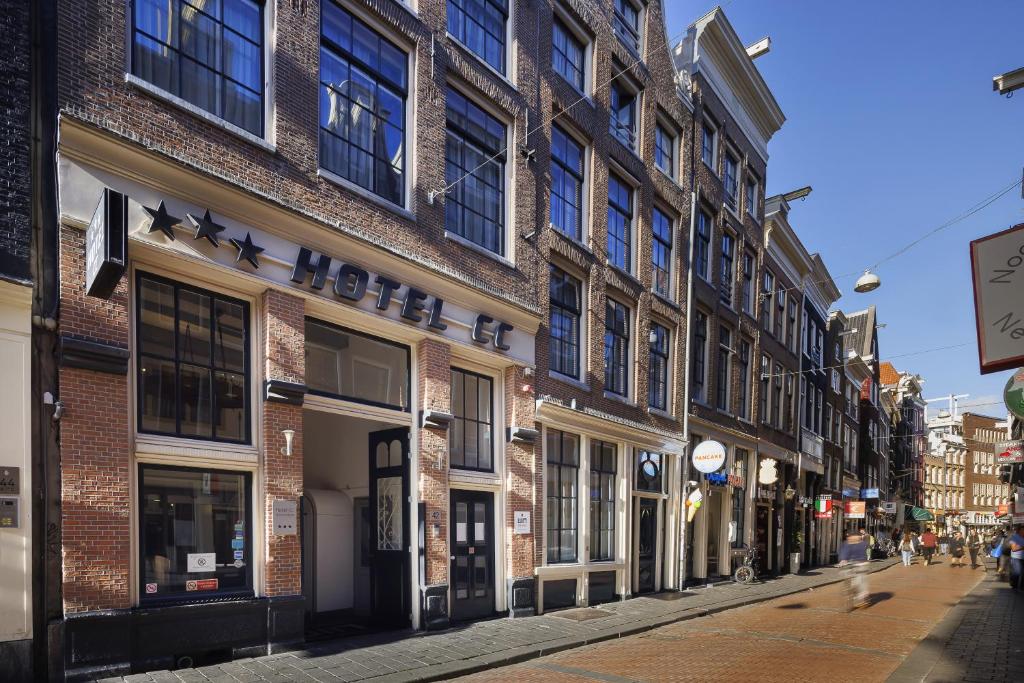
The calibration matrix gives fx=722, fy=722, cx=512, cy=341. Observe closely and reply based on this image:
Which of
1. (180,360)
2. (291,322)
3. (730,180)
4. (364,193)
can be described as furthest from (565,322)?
(730,180)

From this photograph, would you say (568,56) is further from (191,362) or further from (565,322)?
(191,362)

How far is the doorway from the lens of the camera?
17594 millimetres

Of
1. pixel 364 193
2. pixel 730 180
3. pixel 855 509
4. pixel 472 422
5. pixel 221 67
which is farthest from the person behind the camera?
pixel 855 509

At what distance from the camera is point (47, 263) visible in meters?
7.30

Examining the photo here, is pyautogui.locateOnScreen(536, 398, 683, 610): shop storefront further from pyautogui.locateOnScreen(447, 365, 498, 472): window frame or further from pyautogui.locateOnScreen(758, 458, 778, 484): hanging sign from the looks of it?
pyautogui.locateOnScreen(758, 458, 778, 484): hanging sign

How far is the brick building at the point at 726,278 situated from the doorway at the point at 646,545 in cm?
235

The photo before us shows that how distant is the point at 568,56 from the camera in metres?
16.3

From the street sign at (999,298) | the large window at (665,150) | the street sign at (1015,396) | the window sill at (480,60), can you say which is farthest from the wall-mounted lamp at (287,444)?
the large window at (665,150)

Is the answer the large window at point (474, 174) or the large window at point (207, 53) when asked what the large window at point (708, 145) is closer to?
the large window at point (474, 174)

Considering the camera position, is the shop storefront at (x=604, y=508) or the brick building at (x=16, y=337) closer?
the brick building at (x=16, y=337)

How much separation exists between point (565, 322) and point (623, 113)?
6.34 m

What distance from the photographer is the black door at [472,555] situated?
39.5ft

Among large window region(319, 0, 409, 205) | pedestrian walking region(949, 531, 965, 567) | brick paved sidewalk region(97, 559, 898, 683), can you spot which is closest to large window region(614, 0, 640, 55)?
large window region(319, 0, 409, 205)

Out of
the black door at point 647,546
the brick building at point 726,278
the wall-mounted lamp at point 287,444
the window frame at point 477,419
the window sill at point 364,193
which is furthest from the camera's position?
the brick building at point 726,278
